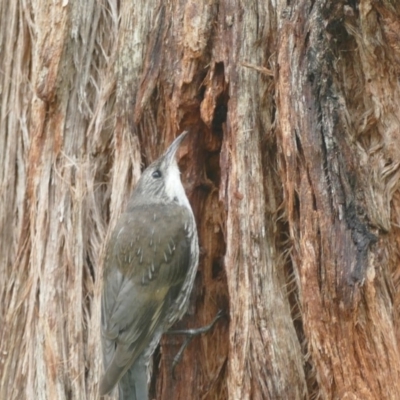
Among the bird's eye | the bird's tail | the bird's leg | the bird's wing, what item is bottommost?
the bird's tail

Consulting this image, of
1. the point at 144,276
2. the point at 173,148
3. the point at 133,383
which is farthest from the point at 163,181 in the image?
the point at 133,383

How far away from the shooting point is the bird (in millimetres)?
4496

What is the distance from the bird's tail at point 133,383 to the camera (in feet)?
14.7

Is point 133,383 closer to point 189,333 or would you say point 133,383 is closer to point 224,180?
point 189,333

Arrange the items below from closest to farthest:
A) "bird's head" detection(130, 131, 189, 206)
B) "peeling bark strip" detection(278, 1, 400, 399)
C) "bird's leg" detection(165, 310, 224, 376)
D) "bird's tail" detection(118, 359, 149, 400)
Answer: "peeling bark strip" detection(278, 1, 400, 399)
"bird's tail" detection(118, 359, 149, 400)
"bird's leg" detection(165, 310, 224, 376)
"bird's head" detection(130, 131, 189, 206)

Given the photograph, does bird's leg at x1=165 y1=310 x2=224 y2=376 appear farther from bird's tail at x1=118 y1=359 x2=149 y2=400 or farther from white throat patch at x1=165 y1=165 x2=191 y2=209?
white throat patch at x1=165 y1=165 x2=191 y2=209

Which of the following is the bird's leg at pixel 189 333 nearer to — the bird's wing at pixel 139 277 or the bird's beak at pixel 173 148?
the bird's wing at pixel 139 277

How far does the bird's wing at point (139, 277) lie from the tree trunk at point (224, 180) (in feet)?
0.46

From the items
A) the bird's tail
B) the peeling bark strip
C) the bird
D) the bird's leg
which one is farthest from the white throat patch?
the bird's tail

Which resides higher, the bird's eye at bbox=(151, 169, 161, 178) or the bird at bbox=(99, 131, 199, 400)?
the bird's eye at bbox=(151, 169, 161, 178)

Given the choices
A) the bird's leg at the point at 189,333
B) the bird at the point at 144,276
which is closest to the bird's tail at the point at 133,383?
the bird at the point at 144,276

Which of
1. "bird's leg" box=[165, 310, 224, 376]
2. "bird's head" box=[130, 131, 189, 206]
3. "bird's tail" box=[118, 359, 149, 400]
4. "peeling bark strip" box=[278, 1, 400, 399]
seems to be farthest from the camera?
"bird's head" box=[130, 131, 189, 206]

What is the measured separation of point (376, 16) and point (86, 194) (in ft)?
6.21

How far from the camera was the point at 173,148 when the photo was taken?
15.5 ft
